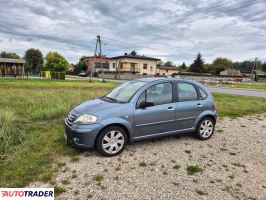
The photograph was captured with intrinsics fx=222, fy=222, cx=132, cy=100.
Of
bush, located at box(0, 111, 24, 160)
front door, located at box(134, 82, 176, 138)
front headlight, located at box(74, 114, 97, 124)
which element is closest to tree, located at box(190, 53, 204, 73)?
front door, located at box(134, 82, 176, 138)

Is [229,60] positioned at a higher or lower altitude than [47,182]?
higher

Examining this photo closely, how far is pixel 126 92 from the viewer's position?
536cm

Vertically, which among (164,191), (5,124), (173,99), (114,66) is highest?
(114,66)

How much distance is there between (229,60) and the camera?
108062 mm

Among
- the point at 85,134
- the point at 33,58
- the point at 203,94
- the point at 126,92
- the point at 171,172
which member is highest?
the point at 33,58

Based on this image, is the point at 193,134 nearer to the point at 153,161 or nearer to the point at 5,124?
the point at 153,161

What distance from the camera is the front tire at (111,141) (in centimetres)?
451

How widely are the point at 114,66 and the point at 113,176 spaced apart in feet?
226

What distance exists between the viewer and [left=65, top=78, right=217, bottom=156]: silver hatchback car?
4492mm

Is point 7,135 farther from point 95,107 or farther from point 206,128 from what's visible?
point 206,128

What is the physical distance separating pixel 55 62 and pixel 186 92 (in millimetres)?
66945

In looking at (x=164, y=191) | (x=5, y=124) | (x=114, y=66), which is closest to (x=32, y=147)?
(x=5, y=124)

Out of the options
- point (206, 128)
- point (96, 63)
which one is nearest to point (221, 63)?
point (96, 63)

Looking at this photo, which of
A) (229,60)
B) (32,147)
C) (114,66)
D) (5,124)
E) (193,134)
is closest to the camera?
(32,147)
